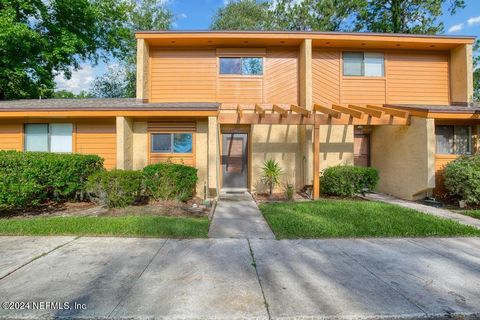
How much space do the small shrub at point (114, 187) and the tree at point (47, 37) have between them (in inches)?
432

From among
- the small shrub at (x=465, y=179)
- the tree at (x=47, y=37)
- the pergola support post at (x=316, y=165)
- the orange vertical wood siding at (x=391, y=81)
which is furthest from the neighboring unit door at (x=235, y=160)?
the tree at (x=47, y=37)

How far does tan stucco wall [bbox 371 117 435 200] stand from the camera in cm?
848

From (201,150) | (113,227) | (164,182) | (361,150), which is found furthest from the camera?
(361,150)

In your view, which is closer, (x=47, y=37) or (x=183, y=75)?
(x=183, y=75)

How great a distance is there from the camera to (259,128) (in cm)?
1015

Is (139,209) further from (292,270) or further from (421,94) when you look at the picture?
(421,94)

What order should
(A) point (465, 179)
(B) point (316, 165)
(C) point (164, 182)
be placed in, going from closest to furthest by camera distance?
(C) point (164, 182) → (A) point (465, 179) → (B) point (316, 165)

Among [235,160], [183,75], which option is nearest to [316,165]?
[235,160]

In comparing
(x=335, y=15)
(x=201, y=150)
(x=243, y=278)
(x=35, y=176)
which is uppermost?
(x=335, y=15)

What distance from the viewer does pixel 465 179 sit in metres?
7.84

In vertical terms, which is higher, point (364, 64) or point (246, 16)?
point (246, 16)

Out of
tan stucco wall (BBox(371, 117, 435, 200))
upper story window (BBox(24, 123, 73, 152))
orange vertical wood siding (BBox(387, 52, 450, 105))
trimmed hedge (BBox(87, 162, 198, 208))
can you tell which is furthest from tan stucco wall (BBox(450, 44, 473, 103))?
upper story window (BBox(24, 123, 73, 152))

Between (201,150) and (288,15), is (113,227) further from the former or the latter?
(288,15)

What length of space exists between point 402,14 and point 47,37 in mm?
25156
